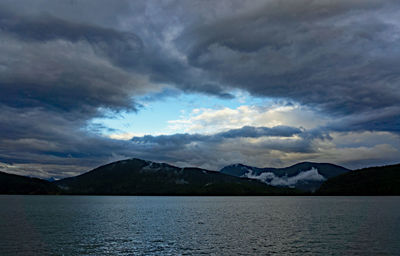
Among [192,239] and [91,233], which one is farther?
[91,233]

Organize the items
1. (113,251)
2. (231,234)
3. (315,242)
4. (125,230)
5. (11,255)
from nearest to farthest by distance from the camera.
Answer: (11,255), (113,251), (315,242), (231,234), (125,230)

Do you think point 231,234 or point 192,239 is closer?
point 192,239

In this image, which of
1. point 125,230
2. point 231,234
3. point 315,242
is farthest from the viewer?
point 125,230

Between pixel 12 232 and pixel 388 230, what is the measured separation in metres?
106

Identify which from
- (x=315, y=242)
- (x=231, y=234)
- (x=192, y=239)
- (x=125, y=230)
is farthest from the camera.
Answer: (x=125, y=230)

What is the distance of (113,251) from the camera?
2522 inches

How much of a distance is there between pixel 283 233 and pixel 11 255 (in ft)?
216

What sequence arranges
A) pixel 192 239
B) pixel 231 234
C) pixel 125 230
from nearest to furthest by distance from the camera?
pixel 192 239 → pixel 231 234 → pixel 125 230

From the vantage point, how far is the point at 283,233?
8912 centimetres

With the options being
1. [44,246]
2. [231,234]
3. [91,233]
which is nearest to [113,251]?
[44,246]

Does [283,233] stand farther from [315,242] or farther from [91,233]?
[91,233]

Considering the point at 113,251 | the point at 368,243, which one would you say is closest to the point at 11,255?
the point at 113,251

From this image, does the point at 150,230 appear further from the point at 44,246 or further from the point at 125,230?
the point at 44,246

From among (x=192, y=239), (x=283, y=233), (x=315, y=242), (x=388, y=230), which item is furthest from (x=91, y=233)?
(x=388, y=230)
